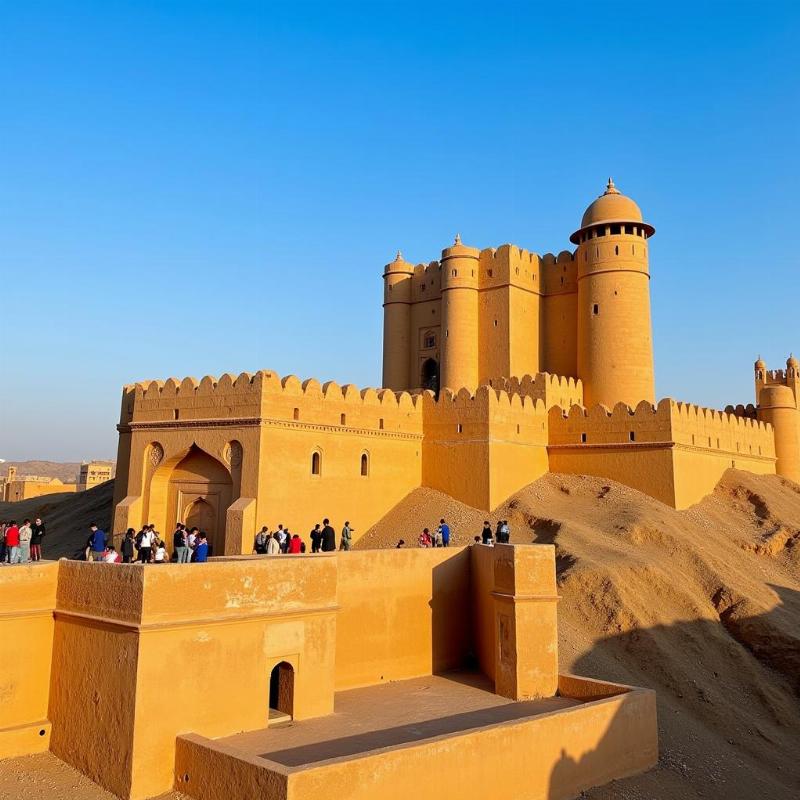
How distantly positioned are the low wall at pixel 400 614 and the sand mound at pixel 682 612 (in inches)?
111

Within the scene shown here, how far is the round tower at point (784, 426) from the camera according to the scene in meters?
30.8

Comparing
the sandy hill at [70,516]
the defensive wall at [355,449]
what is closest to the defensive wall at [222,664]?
the defensive wall at [355,449]

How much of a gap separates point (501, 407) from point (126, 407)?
1148 centimetres

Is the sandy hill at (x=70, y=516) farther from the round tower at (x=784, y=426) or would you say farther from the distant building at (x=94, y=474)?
the round tower at (x=784, y=426)

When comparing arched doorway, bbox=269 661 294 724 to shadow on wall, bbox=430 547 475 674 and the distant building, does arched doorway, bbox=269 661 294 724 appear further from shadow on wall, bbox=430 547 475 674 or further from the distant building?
the distant building

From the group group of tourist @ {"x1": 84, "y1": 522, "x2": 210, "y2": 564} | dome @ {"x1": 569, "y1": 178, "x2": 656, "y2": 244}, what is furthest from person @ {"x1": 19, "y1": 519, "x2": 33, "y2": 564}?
dome @ {"x1": 569, "y1": 178, "x2": 656, "y2": 244}

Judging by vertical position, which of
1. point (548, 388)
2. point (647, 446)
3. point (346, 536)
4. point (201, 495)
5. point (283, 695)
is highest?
point (548, 388)

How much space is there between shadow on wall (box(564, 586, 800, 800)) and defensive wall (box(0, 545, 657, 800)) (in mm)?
1699

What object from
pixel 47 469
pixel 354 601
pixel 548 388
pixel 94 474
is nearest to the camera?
pixel 354 601

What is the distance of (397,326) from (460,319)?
389 cm

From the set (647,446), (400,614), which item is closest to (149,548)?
(400,614)

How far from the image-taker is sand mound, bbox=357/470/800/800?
14867 mm

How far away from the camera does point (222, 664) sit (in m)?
10.6

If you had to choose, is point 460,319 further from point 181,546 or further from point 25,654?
point 25,654
